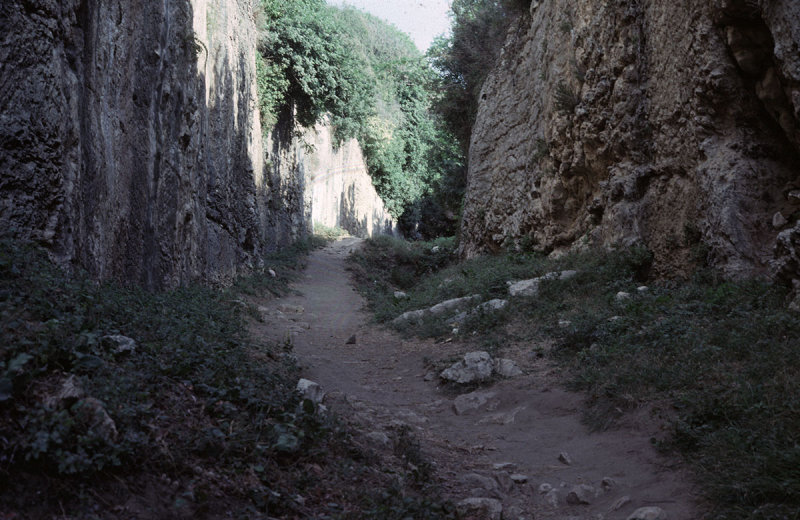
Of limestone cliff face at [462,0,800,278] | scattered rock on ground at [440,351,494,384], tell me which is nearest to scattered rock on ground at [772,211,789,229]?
limestone cliff face at [462,0,800,278]

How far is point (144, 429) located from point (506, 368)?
443 centimetres

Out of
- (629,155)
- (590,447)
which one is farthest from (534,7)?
(590,447)

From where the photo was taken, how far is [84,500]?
2289 millimetres

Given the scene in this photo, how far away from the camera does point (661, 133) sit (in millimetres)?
8594

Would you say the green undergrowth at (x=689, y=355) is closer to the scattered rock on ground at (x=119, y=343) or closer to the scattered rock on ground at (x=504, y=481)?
the scattered rock on ground at (x=504, y=481)

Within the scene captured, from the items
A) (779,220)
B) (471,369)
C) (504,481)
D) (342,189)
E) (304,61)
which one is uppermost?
(304,61)

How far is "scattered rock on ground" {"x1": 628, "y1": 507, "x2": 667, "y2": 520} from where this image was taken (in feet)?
10.4

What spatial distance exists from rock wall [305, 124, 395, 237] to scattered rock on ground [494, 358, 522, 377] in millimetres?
17499

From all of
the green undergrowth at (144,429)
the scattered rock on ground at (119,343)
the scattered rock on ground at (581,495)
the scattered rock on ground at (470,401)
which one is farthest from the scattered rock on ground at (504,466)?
the scattered rock on ground at (119,343)

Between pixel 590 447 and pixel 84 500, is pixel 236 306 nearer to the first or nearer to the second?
pixel 590 447

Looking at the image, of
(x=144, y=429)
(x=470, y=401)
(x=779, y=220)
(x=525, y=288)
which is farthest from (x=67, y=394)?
(x=525, y=288)

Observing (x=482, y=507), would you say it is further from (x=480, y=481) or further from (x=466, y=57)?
(x=466, y=57)

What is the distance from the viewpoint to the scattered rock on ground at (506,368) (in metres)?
6.38

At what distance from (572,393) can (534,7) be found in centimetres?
1209
